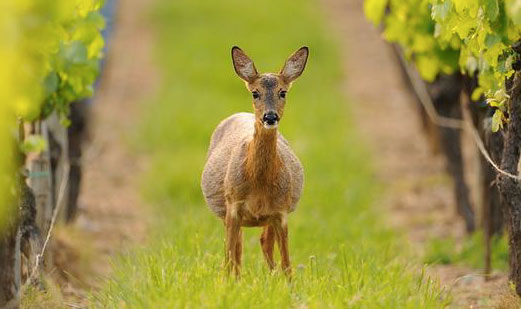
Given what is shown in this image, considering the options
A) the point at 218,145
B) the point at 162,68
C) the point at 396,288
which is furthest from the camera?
the point at 162,68

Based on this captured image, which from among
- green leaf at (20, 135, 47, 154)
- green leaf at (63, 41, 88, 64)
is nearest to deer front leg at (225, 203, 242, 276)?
green leaf at (20, 135, 47, 154)

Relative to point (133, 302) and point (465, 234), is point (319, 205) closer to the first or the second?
point (465, 234)

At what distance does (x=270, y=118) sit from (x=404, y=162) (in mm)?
8966

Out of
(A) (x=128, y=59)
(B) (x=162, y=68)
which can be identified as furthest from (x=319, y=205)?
(A) (x=128, y=59)

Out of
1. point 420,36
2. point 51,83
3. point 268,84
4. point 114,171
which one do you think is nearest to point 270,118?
point 268,84

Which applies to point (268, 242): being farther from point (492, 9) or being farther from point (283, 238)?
point (492, 9)

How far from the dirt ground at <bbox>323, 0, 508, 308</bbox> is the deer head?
1.84 metres

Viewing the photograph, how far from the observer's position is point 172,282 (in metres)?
6.64

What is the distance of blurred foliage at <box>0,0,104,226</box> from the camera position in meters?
4.41

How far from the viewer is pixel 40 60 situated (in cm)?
636

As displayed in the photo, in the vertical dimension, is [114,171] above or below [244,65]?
below

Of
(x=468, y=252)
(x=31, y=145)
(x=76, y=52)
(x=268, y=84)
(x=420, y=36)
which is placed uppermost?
(x=420, y=36)

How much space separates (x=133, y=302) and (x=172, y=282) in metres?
0.42

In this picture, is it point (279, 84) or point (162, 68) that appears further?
point (162, 68)
